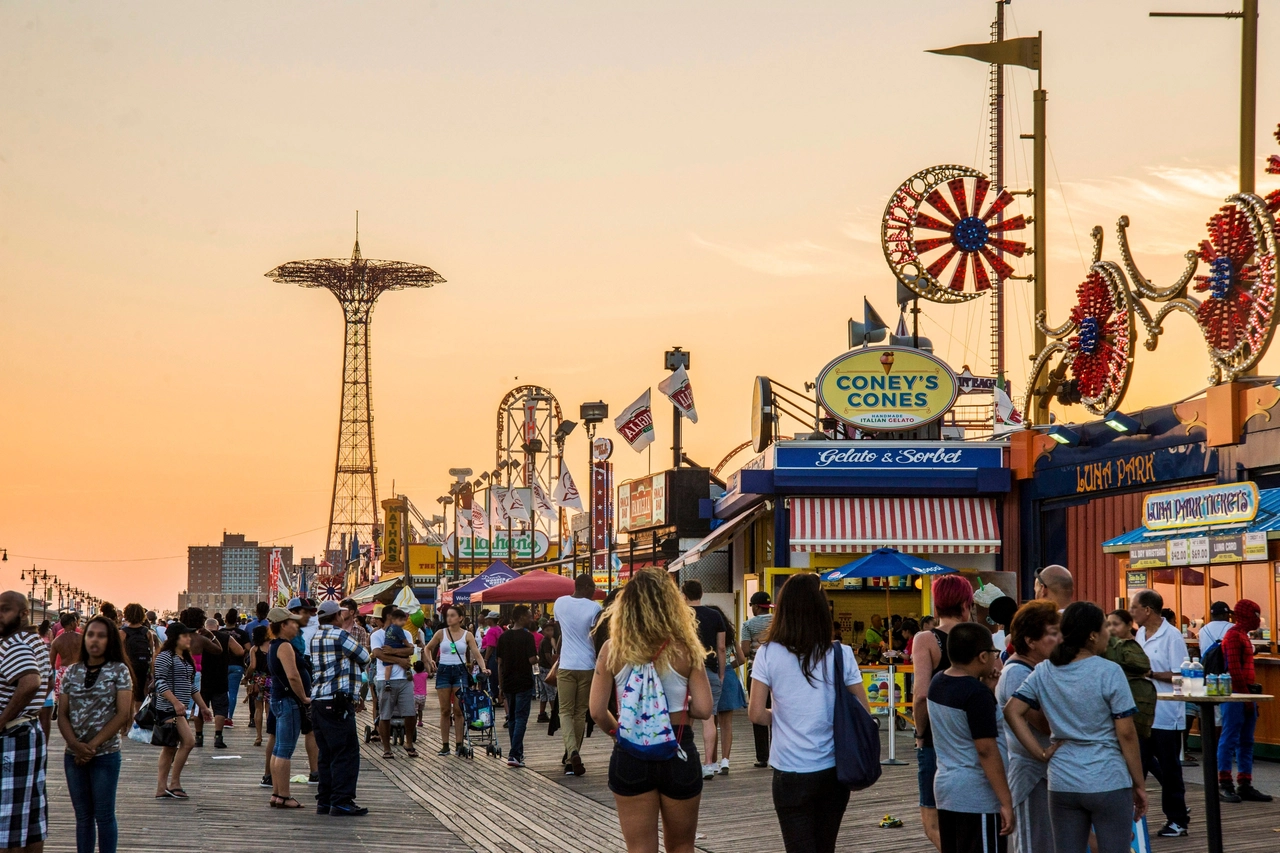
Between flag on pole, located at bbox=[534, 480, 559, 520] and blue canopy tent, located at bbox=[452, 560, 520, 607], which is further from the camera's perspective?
flag on pole, located at bbox=[534, 480, 559, 520]

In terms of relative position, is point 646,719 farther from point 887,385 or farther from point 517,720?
point 887,385

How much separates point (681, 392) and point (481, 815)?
730 inches

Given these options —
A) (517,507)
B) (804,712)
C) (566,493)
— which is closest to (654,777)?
(804,712)

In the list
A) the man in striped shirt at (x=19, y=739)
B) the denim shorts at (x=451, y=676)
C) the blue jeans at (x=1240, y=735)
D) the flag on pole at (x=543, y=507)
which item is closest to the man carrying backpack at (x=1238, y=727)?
the blue jeans at (x=1240, y=735)

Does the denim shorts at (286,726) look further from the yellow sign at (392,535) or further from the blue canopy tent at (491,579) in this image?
the yellow sign at (392,535)

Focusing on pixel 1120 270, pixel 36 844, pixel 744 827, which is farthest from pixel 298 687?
pixel 1120 270

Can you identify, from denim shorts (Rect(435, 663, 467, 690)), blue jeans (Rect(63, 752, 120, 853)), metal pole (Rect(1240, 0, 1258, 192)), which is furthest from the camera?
metal pole (Rect(1240, 0, 1258, 192))

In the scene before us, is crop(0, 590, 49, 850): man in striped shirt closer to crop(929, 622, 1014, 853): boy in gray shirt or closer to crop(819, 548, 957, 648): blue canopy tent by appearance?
crop(929, 622, 1014, 853): boy in gray shirt

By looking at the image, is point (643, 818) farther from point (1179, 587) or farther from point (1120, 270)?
point (1120, 270)

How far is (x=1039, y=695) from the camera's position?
6.56 meters

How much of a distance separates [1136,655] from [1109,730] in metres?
2.31

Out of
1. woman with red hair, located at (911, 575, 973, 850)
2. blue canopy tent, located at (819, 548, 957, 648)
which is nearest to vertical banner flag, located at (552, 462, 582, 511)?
blue canopy tent, located at (819, 548, 957, 648)

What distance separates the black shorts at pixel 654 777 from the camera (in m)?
6.66

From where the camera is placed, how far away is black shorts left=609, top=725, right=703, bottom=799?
6.66 m
